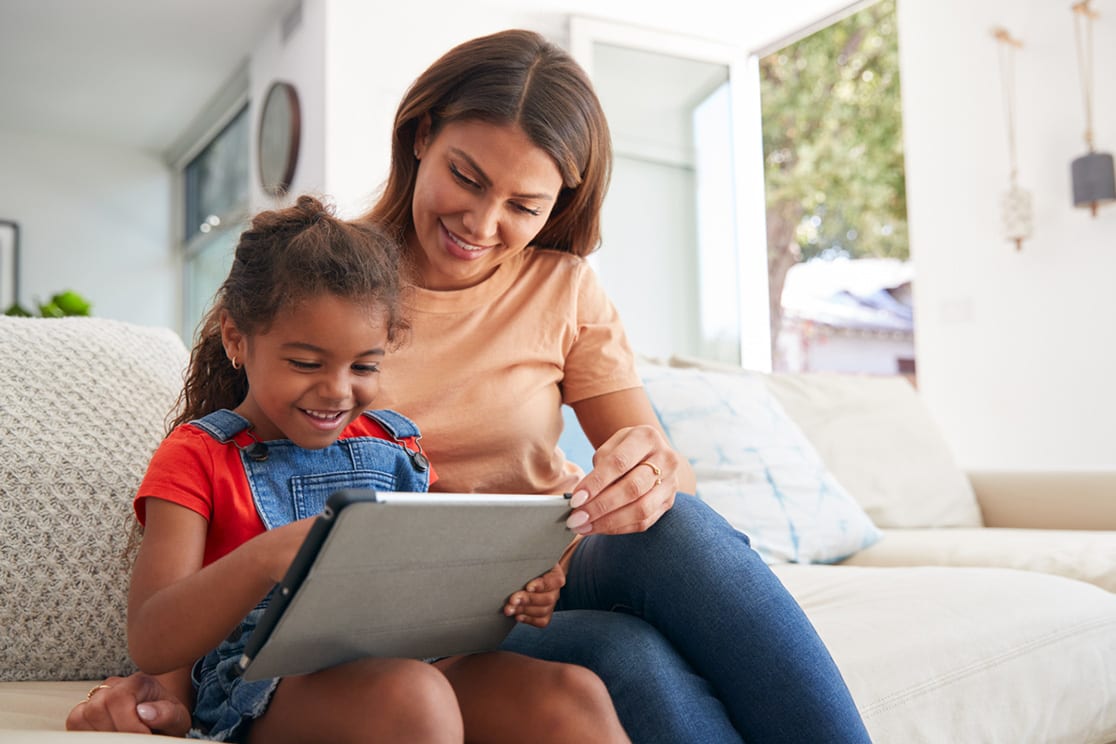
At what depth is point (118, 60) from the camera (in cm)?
540

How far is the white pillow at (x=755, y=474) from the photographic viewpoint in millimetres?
1786

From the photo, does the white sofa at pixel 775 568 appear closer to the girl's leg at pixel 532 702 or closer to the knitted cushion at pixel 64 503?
the knitted cushion at pixel 64 503

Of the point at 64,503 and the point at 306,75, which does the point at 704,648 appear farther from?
the point at 306,75

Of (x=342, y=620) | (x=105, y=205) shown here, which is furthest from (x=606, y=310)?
(x=105, y=205)

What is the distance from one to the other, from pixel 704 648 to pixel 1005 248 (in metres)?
3.87

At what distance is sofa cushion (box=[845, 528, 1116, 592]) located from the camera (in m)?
1.67

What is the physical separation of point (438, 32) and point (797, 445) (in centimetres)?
322

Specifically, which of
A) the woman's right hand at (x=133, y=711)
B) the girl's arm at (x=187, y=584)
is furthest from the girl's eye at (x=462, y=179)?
the woman's right hand at (x=133, y=711)

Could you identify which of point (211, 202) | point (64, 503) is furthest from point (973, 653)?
point (211, 202)

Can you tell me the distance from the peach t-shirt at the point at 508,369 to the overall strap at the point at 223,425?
9.7 inches

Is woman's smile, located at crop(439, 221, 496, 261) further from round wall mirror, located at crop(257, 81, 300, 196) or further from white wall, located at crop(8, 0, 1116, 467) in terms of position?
round wall mirror, located at crop(257, 81, 300, 196)

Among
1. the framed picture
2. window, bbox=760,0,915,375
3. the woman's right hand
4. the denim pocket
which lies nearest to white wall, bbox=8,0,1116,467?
the framed picture

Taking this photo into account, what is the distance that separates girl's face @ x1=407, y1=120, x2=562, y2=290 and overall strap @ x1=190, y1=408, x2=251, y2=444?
0.36m

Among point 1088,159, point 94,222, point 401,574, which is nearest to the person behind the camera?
point 401,574
